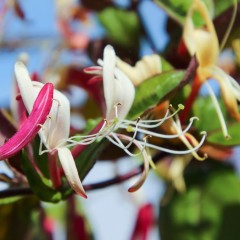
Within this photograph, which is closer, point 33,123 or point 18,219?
point 33,123

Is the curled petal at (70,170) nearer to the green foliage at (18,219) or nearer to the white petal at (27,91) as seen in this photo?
the white petal at (27,91)

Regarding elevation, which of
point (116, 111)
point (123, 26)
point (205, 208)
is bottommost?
point (205, 208)

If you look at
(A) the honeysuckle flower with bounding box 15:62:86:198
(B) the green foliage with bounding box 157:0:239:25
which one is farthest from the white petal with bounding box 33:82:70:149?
(B) the green foliage with bounding box 157:0:239:25

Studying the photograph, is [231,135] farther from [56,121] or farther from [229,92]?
[56,121]

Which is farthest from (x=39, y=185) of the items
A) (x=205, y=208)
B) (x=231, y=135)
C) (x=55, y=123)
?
(x=205, y=208)

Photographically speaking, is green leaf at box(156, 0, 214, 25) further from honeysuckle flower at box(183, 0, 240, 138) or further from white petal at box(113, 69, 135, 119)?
white petal at box(113, 69, 135, 119)
